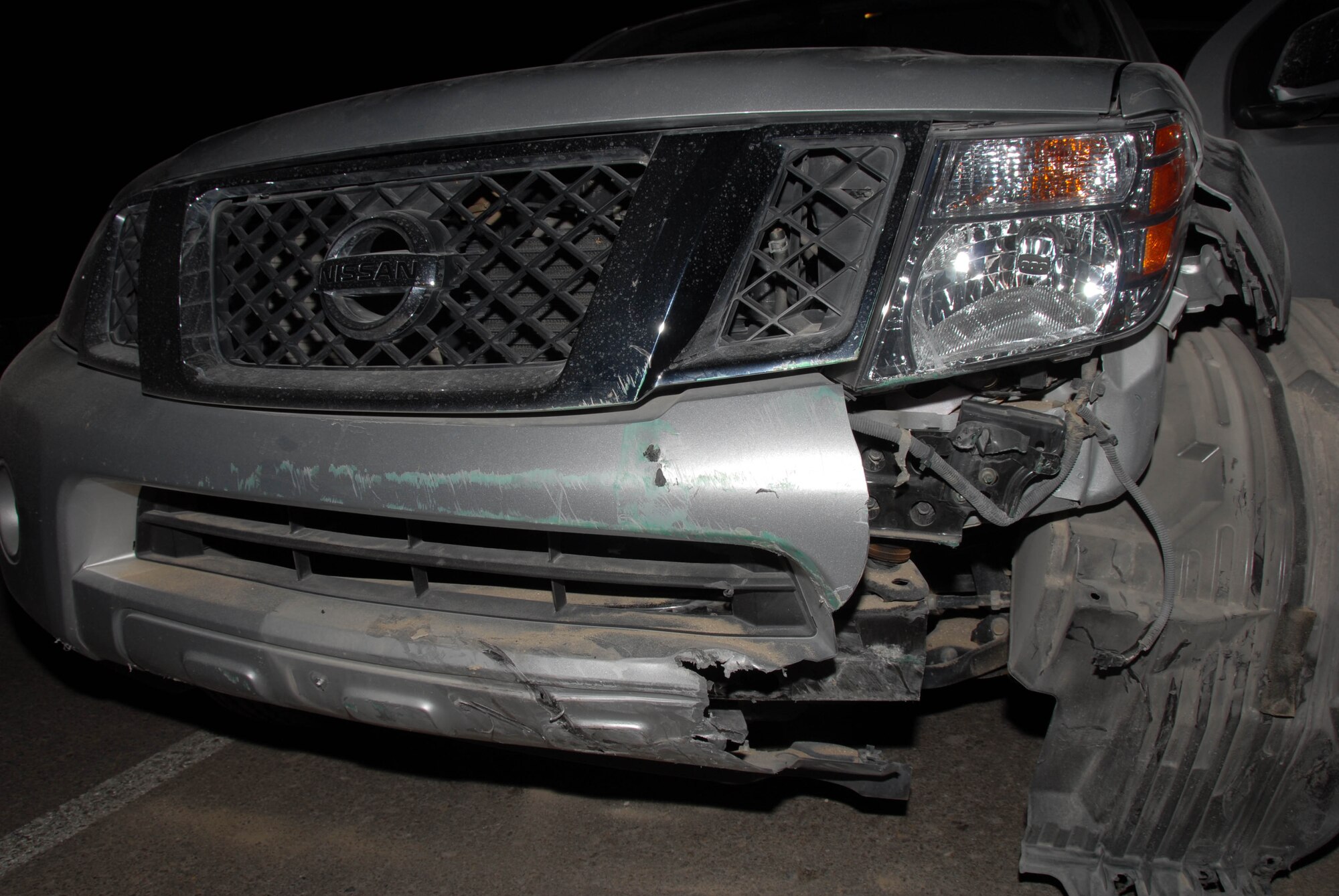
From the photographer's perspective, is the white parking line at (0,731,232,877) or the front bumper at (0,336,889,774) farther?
the white parking line at (0,731,232,877)

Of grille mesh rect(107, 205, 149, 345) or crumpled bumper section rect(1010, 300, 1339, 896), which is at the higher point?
grille mesh rect(107, 205, 149, 345)

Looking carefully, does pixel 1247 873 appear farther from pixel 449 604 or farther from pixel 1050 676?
pixel 449 604

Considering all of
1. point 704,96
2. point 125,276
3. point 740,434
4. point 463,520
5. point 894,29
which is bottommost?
point 463,520

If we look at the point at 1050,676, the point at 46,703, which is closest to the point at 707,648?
the point at 1050,676

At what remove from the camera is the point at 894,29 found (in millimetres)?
2551

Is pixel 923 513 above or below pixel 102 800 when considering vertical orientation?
above

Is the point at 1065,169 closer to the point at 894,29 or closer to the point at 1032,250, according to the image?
the point at 1032,250

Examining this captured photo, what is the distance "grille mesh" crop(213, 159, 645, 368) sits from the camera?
4.83 ft

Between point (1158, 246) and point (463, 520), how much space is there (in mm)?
1084

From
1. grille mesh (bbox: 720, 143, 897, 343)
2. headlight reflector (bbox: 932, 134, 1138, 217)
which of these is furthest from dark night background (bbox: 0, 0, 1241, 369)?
headlight reflector (bbox: 932, 134, 1138, 217)

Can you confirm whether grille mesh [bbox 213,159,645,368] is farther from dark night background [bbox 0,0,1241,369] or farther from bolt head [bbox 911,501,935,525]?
dark night background [bbox 0,0,1241,369]

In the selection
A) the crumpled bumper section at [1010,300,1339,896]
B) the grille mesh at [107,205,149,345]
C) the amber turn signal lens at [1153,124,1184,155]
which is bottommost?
the crumpled bumper section at [1010,300,1339,896]

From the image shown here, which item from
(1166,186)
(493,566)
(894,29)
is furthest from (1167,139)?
(894,29)

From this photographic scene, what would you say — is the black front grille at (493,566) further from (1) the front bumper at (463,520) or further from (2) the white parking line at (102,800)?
(2) the white parking line at (102,800)
